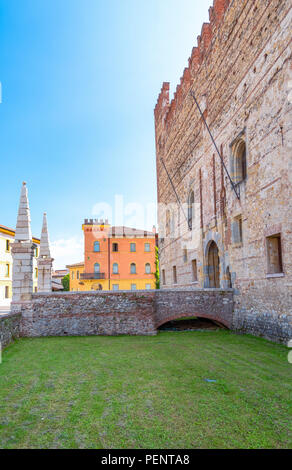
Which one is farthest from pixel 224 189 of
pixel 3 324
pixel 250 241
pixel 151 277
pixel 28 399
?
pixel 151 277

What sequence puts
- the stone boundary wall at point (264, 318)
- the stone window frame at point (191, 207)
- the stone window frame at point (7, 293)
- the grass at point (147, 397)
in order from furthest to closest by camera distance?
the stone window frame at point (7, 293) → the stone window frame at point (191, 207) → the stone boundary wall at point (264, 318) → the grass at point (147, 397)

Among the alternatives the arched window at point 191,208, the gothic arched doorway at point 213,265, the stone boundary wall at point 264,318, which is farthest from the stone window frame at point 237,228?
the arched window at point 191,208

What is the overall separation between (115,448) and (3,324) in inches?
251

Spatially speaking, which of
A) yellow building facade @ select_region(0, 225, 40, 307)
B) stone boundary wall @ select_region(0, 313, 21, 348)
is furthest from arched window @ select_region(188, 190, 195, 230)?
yellow building facade @ select_region(0, 225, 40, 307)

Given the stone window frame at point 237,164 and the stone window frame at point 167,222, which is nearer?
the stone window frame at point 237,164

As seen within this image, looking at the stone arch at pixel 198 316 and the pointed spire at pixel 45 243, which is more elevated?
the pointed spire at pixel 45 243

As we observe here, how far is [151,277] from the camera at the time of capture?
39250 millimetres

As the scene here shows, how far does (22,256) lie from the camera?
11125 millimetres

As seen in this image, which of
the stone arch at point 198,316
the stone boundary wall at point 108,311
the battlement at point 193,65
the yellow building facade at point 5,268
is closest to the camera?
the stone boundary wall at point 108,311

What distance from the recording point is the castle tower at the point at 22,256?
1093cm

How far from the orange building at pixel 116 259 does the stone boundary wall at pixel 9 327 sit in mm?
27914

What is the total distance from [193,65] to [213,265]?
31.0 feet

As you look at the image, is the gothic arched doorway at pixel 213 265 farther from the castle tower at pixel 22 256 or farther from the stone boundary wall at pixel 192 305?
the castle tower at pixel 22 256

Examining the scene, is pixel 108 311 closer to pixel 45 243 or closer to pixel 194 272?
pixel 45 243
